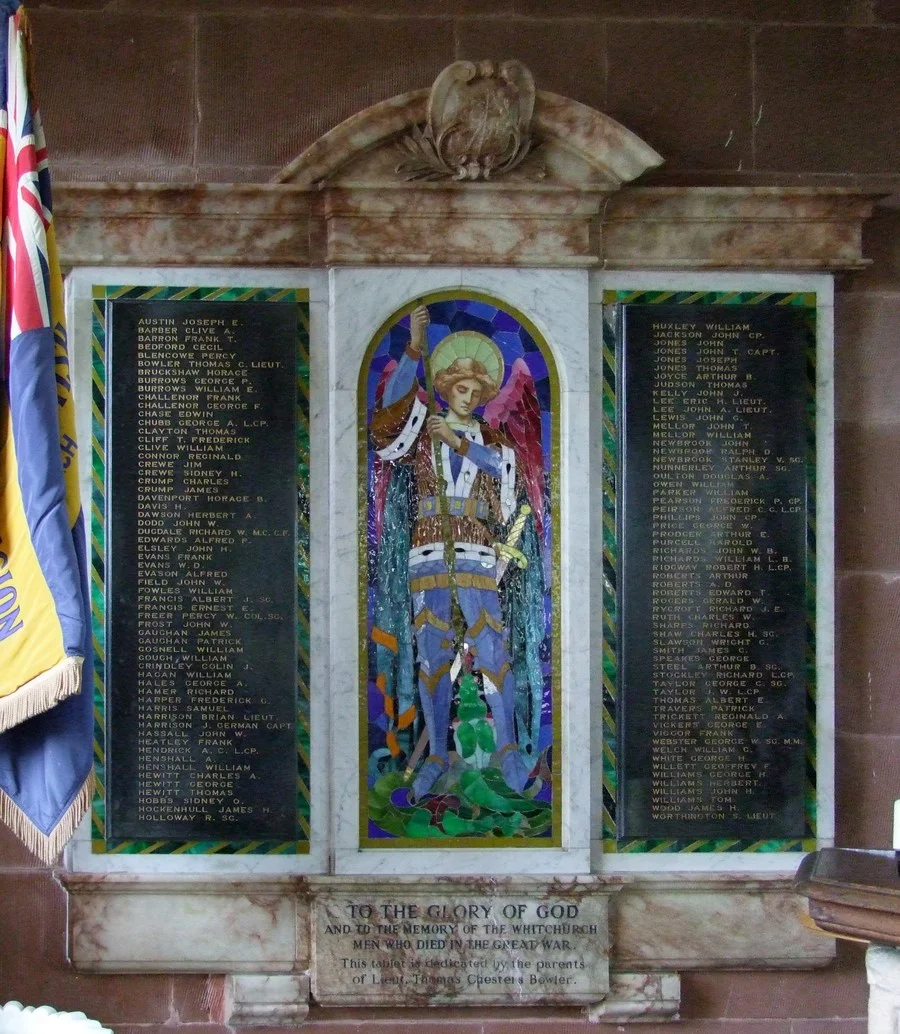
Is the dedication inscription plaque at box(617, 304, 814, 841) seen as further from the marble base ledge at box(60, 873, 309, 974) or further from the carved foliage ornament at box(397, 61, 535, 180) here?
the marble base ledge at box(60, 873, 309, 974)

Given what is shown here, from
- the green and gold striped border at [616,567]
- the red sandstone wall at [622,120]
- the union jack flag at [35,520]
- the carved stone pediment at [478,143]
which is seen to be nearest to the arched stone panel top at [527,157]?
the carved stone pediment at [478,143]

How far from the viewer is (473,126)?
3.41 meters

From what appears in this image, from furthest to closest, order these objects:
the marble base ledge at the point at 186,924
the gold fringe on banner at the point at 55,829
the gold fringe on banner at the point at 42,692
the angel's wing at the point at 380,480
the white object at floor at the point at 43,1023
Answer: the angel's wing at the point at 380,480 → the marble base ledge at the point at 186,924 → the gold fringe on banner at the point at 55,829 → the gold fringe on banner at the point at 42,692 → the white object at floor at the point at 43,1023

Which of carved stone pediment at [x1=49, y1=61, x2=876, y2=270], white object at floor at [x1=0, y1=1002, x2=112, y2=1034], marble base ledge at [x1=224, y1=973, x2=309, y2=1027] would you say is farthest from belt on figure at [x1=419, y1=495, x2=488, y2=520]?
white object at floor at [x1=0, y1=1002, x2=112, y2=1034]

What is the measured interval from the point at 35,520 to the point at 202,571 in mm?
828

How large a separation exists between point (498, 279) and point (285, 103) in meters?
0.79

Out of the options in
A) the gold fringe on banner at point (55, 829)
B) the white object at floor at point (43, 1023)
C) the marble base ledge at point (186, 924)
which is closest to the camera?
the white object at floor at point (43, 1023)

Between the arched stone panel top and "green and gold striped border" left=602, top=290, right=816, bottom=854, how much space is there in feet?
1.12

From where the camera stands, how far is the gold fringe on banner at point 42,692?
8.46 ft

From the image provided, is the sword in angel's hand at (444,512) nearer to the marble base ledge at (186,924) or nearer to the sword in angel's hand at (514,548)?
the sword in angel's hand at (514,548)

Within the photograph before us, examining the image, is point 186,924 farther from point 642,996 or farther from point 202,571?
point 642,996

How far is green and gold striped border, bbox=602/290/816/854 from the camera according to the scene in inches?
138

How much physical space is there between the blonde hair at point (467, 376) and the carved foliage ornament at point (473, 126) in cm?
51

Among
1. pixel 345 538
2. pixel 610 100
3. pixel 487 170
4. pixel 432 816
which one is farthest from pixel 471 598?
pixel 610 100
